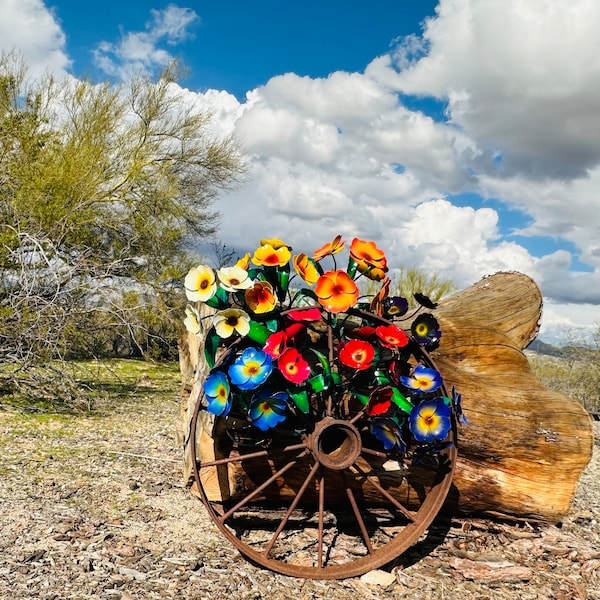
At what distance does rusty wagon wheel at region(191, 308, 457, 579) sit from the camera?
9.29 feet

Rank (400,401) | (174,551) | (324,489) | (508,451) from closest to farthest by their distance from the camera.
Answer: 1. (400,401)
2. (174,551)
3. (324,489)
4. (508,451)

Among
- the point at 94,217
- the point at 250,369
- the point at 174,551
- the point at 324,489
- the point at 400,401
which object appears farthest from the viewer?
the point at 94,217

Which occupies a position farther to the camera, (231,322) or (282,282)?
(282,282)

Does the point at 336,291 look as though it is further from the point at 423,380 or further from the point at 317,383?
the point at 423,380

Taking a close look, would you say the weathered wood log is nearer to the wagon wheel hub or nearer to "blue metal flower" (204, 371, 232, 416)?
"blue metal flower" (204, 371, 232, 416)

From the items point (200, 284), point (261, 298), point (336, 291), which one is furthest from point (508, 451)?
point (200, 284)

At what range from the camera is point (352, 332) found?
9.68ft

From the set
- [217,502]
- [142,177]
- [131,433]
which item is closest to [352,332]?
[217,502]

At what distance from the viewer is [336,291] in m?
2.79

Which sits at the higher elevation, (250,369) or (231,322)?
(231,322)

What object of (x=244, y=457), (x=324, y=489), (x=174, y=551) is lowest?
(x=174, y=551)

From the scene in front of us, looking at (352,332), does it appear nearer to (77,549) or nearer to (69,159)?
(77,549)

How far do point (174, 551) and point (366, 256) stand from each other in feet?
5.89

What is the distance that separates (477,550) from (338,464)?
1140 millimetres
